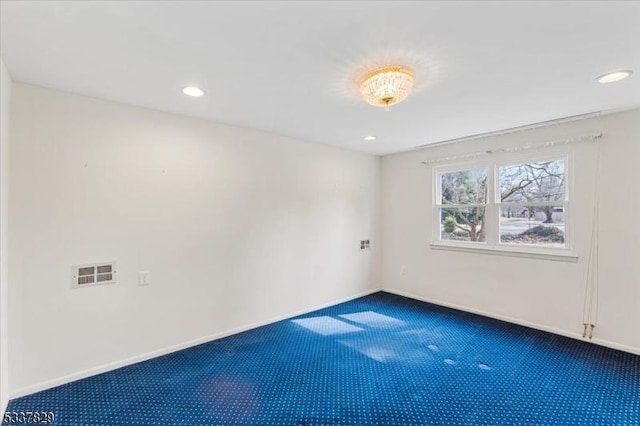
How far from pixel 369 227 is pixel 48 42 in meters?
4.19

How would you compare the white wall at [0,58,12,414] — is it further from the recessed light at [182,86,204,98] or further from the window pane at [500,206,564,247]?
the window pane at [500,206,564,247]

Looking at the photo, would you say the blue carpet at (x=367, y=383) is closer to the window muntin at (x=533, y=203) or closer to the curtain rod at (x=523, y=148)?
the window muntin at (x=533, y=203)

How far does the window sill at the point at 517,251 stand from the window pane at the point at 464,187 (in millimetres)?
613

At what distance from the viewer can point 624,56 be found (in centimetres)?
194

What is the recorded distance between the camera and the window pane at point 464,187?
13.4 ft

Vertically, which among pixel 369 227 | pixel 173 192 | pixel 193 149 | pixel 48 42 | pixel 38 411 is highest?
pixel 48 42

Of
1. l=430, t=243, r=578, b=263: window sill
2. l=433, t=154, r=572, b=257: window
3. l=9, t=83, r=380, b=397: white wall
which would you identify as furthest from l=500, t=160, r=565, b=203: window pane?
l=9, t=83, r=380, b=397: white wall

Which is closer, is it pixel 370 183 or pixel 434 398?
pixel 434 398

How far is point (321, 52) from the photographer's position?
6.15ft

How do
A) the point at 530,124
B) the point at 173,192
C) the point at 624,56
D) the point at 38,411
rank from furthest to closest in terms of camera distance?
the point at 530,124 < the point at 173,192 < the point at 38,411 < the point at 624,56

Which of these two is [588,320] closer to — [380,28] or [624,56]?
[624,56]

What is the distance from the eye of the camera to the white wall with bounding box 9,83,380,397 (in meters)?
2.33

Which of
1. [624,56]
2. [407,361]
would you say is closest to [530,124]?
[624,56]

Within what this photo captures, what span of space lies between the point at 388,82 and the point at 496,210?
8.85 ft
